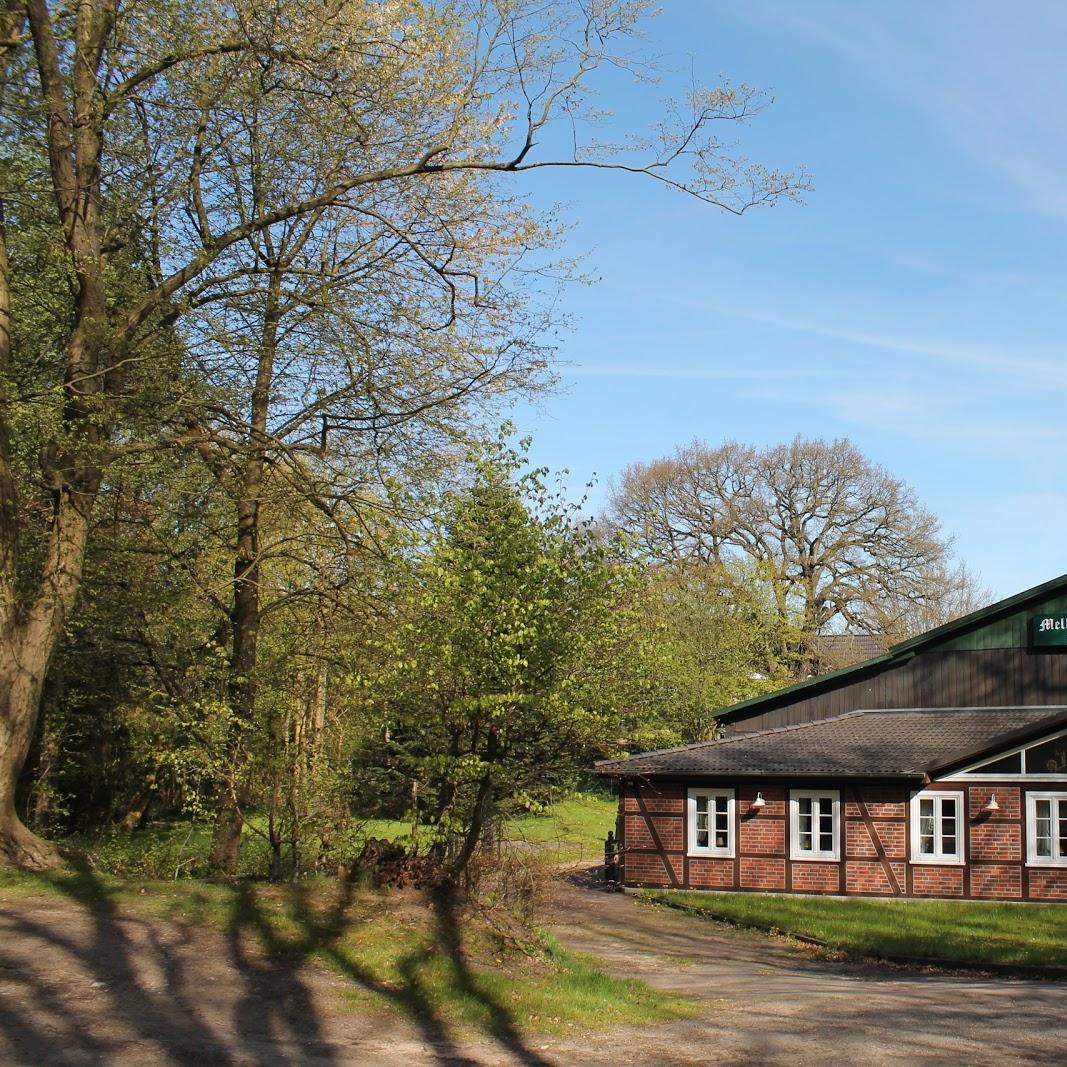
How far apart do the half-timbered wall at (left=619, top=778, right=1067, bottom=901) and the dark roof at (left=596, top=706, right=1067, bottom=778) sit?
1.59ft

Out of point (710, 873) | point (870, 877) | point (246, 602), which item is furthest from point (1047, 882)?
point (246, 602)

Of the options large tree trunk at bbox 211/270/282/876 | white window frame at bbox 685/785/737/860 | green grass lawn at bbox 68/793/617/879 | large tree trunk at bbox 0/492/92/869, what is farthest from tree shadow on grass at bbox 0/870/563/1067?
white window frame at bbox 685/785/737/860

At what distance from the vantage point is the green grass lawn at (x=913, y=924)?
17188 mm

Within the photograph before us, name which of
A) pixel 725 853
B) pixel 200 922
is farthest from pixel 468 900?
pixel 725 853

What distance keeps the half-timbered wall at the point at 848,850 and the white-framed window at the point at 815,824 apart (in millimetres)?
101

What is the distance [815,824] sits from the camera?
2380cm

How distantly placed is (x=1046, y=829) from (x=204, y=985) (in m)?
17.7

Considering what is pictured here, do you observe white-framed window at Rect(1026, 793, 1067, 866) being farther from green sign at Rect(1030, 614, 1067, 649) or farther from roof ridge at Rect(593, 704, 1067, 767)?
green sign at Rect(1030, 614, 1067, 649)

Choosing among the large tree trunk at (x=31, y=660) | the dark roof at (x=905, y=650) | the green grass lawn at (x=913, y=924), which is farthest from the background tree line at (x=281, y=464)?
the dark roof at (x=905, y=650)

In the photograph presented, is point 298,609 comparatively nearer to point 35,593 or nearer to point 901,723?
point 35,593

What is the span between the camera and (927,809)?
75.8ft

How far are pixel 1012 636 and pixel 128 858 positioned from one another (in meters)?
18.1

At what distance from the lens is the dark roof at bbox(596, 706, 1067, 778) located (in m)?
22.7

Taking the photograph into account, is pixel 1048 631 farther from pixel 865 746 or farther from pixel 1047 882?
pixel 1047 882
